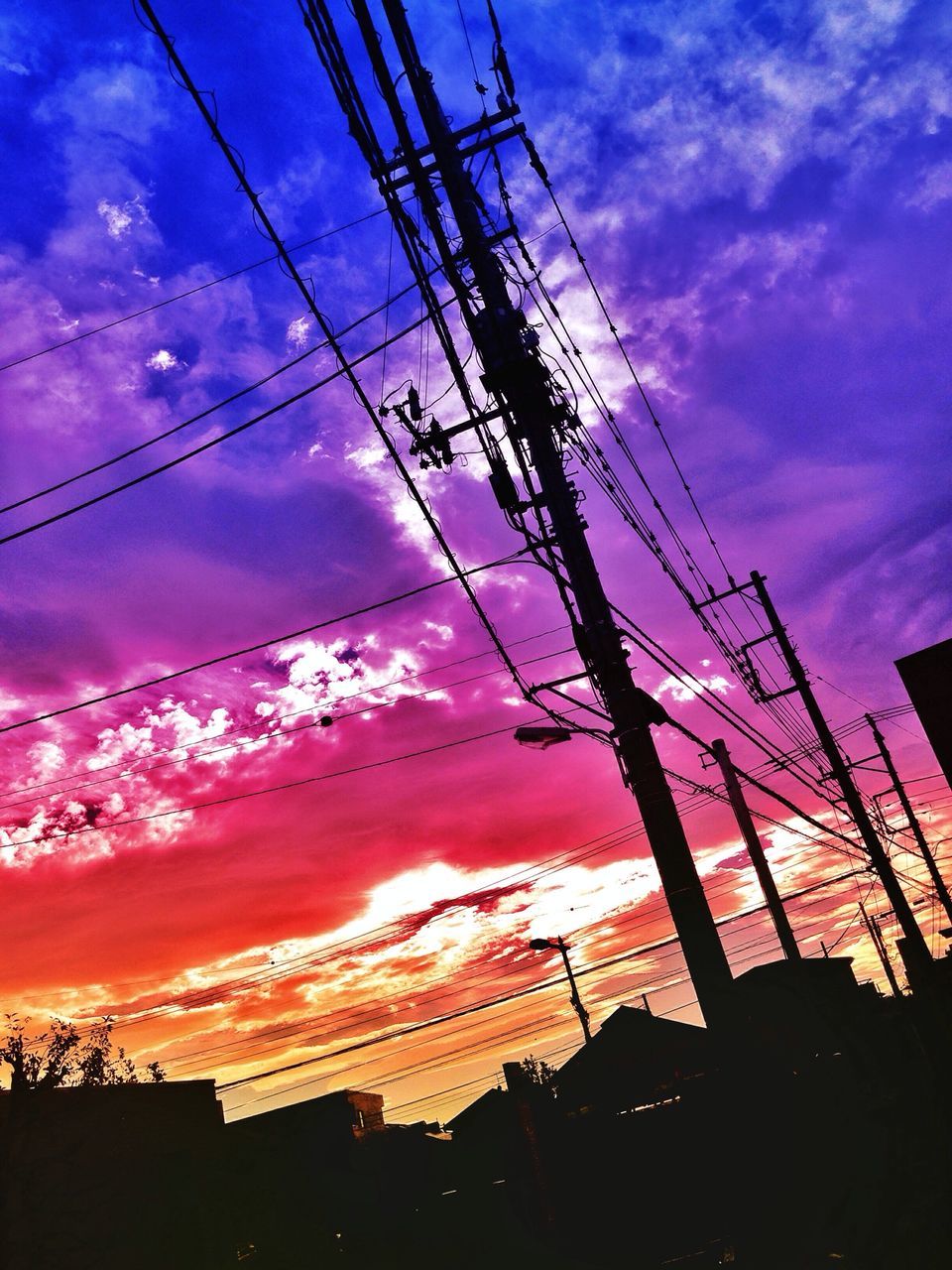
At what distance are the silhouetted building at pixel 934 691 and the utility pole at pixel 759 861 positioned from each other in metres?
8.59

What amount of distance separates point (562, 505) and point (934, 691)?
23.8ft

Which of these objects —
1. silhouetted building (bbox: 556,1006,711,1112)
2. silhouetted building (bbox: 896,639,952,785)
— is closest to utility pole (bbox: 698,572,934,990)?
silhouetted building (bbox: 896,639,952,785)

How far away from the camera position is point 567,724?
12.8 meters

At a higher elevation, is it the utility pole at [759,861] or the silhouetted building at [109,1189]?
the utility pole at [759,861]

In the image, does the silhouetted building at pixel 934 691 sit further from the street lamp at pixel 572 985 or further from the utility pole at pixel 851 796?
the street lamp at pixel 572 985

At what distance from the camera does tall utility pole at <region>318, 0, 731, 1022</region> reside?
10.8m

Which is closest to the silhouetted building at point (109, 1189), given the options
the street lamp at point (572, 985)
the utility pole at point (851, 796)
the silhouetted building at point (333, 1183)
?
the silhouetted building at point (333, 1183)

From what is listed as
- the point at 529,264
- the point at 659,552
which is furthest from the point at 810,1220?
the point at 529,264

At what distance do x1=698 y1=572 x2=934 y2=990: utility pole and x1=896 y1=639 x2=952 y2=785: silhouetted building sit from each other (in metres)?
7.06

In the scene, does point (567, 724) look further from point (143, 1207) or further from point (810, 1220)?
point (143, 1207)

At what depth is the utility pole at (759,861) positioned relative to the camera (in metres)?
21.6

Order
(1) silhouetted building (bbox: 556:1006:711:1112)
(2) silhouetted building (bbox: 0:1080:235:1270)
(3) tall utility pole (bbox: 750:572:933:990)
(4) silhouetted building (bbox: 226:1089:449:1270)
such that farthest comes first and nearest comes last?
(1) silhouetted building (bbox: 556:1006:711:1112) < (4) silhouetted building (bbox: 226:1089:449:1270) < (2) silhouetted building (bbox: 0:1080:235:1270) < (3) tall utility pole (bbox: 750:572:933:990)

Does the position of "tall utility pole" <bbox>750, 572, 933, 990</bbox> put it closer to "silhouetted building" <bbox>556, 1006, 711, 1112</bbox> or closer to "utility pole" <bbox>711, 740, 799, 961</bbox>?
"utility pole" <bbox>711, 740, 799, 961</bbox>

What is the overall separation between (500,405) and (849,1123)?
2379 cm
